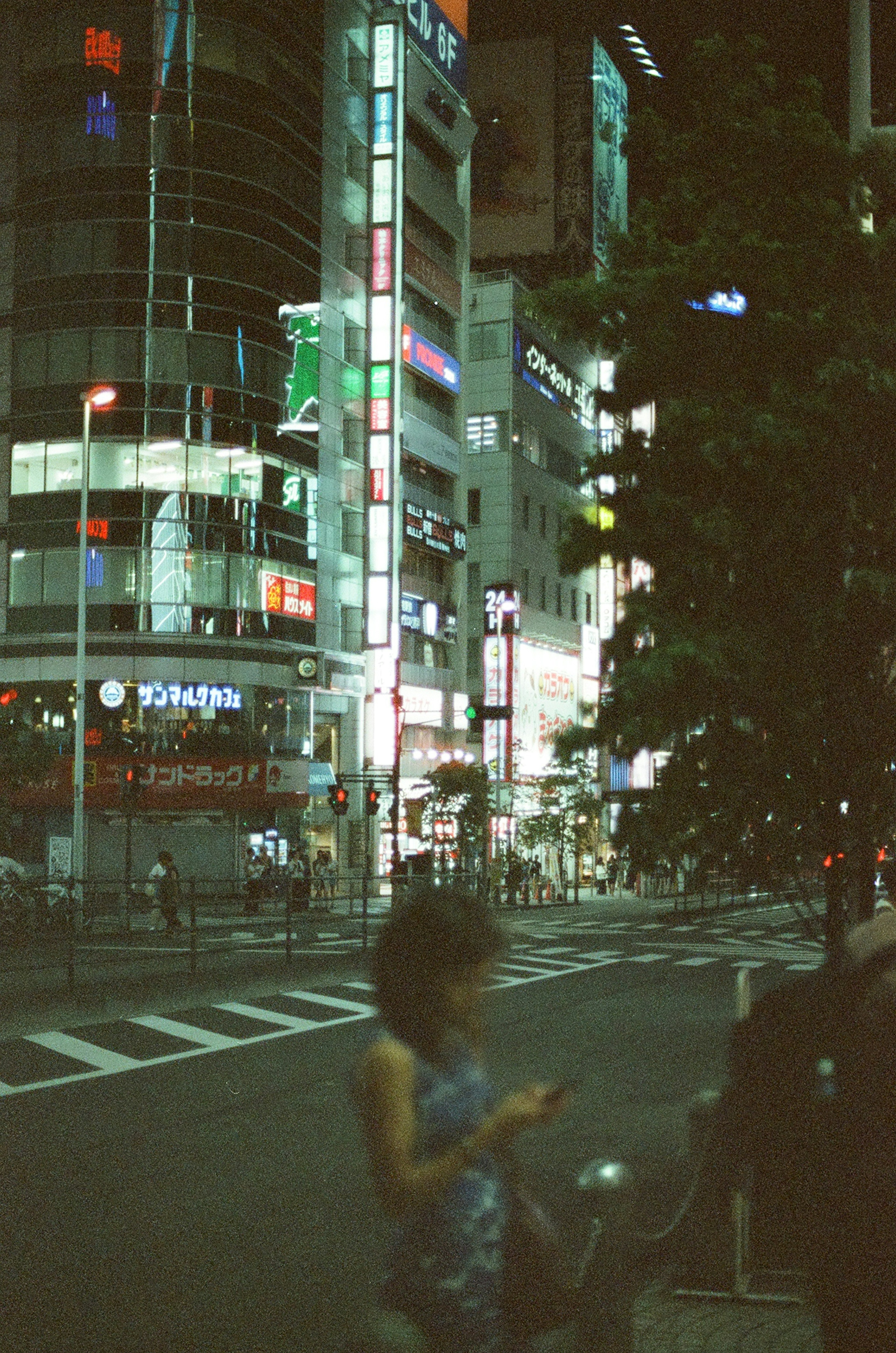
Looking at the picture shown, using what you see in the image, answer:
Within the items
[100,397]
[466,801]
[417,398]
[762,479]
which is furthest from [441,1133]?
[417,398]

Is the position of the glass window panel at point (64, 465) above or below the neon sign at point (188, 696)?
above

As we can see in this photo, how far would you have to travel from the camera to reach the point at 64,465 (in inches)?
1945

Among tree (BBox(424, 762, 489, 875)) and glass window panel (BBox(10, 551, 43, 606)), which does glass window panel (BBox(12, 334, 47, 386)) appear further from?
tree (BBox(424, 762, 489, 875))

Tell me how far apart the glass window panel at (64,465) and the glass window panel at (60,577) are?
2.21m

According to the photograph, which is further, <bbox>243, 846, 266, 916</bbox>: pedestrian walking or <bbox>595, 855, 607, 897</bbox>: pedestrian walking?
<bbox>595, 855, 607, 897</bbox>: pedestrian walking

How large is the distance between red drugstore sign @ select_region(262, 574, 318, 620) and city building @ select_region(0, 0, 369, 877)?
12 centimetres

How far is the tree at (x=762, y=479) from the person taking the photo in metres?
7.24

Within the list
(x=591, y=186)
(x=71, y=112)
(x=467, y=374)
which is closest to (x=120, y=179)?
(x=71, y=112)

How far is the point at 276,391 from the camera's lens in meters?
51.9

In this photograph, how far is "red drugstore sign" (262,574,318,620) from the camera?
168 ft

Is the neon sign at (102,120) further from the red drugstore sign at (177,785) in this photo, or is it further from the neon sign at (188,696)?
the red drugstore sign at (177,785)

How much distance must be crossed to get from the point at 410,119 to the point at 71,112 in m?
18.2

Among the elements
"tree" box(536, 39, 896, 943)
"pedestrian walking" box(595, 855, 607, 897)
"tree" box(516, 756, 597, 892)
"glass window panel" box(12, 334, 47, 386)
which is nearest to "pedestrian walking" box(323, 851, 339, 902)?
"tree" box(516, 756, 597, 892)

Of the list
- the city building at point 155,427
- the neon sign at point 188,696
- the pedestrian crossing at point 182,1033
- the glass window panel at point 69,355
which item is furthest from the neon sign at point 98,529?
the pedestrian crossing at point 182,1033
